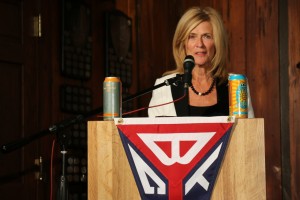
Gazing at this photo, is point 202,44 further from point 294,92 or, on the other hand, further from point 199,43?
point 294,92

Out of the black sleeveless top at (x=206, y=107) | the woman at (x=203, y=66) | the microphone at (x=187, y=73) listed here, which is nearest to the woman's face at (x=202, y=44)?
the woman at (x=203, y=66)

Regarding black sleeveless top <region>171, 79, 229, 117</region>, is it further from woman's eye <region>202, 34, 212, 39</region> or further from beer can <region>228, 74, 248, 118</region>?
beer can <region>228, 74, 248, 118</region>

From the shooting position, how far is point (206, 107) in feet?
8.15

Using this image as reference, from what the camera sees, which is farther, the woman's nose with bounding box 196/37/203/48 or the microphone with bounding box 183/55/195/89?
the woman's nose with bounding box 196/37/203/48

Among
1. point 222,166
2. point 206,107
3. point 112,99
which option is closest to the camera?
point 222,166

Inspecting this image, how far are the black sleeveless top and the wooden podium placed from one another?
846 mm

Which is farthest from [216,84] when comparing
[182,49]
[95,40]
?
[95,40]

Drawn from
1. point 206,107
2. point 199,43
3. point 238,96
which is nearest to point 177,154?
point 238,96

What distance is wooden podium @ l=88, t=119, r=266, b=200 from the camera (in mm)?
1547

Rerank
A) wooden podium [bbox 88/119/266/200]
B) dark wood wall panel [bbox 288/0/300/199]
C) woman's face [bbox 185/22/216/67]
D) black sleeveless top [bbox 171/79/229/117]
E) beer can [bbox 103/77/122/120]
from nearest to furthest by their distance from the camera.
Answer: wooden podium [bbox 88/119/266/200] → beer can [bbox 103/77/122/120] → black sleeveless top [bbox 171/79/229/117] → woman's face [bbox 185/22/216/67] → dark wood wall panel [bbox 288/0/300/199]

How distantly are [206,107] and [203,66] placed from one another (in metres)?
0.24

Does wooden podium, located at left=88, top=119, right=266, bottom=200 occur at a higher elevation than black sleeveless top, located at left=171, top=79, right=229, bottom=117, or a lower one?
lower

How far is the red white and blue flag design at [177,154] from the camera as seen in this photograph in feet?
5.14

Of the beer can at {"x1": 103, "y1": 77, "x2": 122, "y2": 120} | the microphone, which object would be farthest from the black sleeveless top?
the beer can at {"x1": 103, "y1": 77, "x2": 122, "y2": 120}
